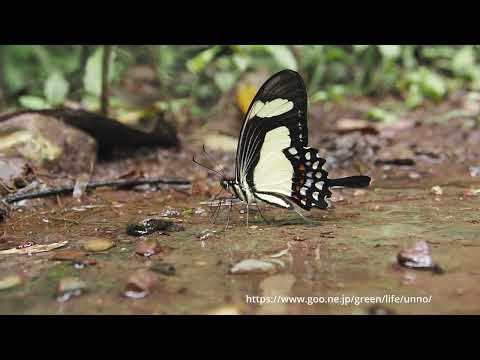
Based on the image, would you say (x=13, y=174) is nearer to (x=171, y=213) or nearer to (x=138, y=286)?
(x=171, y=213)

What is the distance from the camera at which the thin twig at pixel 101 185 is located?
3.72 m

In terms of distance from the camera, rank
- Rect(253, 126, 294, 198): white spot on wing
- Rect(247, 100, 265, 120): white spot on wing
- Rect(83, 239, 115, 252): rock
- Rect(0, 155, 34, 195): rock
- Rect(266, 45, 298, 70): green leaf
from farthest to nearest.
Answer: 1. Rect(266, 45, 298, 70): green leaf
2. Rect(0, 155, 34, 195): rock
3. Rect(253, 126, 294, 198): white spot on wing
4. Rect(247, 100, 265, 120): white spot on wing
5. Rect(83, 239, 115, 252): rock

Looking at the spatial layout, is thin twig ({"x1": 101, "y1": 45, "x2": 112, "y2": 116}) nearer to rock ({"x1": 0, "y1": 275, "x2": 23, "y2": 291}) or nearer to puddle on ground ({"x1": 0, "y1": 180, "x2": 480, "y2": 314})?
puddle on ground ({"x1": 0, "y1": 180, "x2": 480, "y2": 314})

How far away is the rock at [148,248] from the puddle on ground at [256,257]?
3cm

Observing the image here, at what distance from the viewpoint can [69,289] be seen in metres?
2.14

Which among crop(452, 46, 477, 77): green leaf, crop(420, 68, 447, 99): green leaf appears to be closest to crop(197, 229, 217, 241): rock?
crop(420, 68, 447, 99): green leaf

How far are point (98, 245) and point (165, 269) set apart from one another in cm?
54

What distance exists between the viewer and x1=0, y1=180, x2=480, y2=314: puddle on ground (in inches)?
79.2

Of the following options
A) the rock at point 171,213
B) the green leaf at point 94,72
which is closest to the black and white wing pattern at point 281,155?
the rock at point 171,213

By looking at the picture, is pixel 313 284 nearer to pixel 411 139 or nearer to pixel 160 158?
pixel 160 158

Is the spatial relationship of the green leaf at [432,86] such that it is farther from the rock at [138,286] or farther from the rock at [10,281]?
the rock at [10,281]

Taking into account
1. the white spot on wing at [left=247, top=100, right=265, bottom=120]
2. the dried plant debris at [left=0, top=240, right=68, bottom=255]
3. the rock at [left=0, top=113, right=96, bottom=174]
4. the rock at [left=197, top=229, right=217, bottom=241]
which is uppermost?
the white spot on wing at [left=247, top=100, right=265, bottom=120]

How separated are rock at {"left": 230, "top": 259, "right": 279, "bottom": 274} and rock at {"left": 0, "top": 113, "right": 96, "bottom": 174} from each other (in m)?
2.57

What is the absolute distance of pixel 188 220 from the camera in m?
3.32
